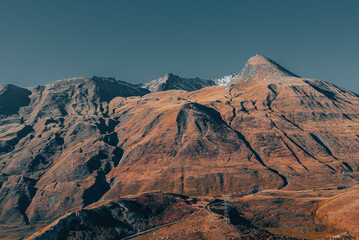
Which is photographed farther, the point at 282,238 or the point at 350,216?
the point at 350,216

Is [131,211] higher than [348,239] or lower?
higher

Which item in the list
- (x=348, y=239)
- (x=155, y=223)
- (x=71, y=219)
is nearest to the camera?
(x=348, y=239)

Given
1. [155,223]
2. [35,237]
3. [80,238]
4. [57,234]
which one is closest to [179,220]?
[155,223]

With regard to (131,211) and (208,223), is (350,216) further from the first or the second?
(131,211)

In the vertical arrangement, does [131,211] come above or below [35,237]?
above

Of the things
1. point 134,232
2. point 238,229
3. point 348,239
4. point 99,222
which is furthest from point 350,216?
point 99,222

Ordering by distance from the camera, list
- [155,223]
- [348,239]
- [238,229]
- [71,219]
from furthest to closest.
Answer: [155,223]
[71,219]
[238,229]
[348,239]

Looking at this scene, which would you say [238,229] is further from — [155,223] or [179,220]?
[155,223]

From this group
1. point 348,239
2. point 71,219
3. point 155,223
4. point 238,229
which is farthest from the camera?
point 155,223

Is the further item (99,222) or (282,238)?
(99,222)
